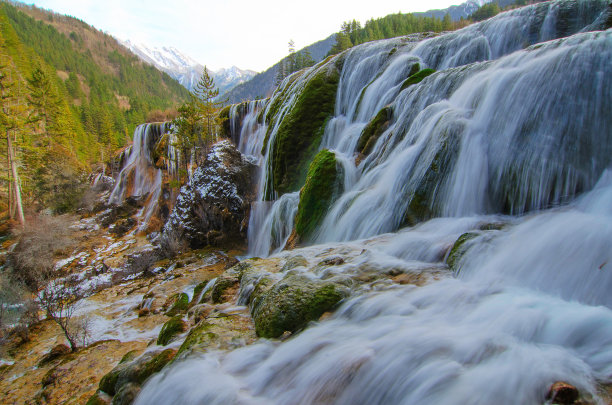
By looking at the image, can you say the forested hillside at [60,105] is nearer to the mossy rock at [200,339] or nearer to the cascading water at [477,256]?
the mossy rock at [200,339]

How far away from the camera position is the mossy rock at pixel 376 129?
8.11 metres

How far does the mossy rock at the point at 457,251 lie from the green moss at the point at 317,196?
3.89m

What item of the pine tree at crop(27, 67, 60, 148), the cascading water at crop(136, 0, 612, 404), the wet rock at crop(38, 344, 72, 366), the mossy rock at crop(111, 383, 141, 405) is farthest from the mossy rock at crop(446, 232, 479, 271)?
the pine tree at crop(27, 67, 60, 148)

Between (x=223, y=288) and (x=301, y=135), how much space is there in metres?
7.90

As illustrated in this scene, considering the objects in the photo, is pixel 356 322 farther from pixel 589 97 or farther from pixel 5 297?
pixel 5 297

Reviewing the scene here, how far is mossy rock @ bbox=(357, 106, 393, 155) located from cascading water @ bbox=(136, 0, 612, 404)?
2.77ft

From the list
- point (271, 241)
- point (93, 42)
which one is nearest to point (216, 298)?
point (271, 241)

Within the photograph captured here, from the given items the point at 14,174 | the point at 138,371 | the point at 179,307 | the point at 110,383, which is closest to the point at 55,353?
the point at 179,307

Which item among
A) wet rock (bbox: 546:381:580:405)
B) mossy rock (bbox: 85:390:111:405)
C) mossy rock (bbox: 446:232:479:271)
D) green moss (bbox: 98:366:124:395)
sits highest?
wet rock (bbox: 546:381:580:405)

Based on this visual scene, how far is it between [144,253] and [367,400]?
16.0 m

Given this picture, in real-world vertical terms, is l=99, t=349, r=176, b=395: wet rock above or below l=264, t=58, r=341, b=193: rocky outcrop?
below

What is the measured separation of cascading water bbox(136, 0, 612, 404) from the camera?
2.03 m

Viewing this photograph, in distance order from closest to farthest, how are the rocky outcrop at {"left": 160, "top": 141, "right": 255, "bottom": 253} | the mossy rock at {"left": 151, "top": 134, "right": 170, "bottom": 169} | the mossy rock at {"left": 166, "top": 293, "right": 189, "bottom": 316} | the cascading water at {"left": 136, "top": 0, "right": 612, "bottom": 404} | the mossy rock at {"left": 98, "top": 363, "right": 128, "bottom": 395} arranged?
the cascading water at {"left": 136, "top": 0, "right": 612, "bottom": 404} < the mossy rock at {"left": 98, "top": 363, "right": 128, "bottom": 395} < the mossy rock at {"left": 166, "top": 293, "right": 189, "bottom": 316} < the rocky outcrop at {"left": 160, "top": 141, "right": 255, "bottom": 253} < the mossy rock at {"left": 151, "top": 134, "right": 170, "bottom": 169}

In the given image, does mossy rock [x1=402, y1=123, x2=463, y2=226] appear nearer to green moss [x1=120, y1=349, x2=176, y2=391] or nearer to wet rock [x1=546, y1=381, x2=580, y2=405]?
wet rock [x1=546, y1=381, x2=580, y2=405]
